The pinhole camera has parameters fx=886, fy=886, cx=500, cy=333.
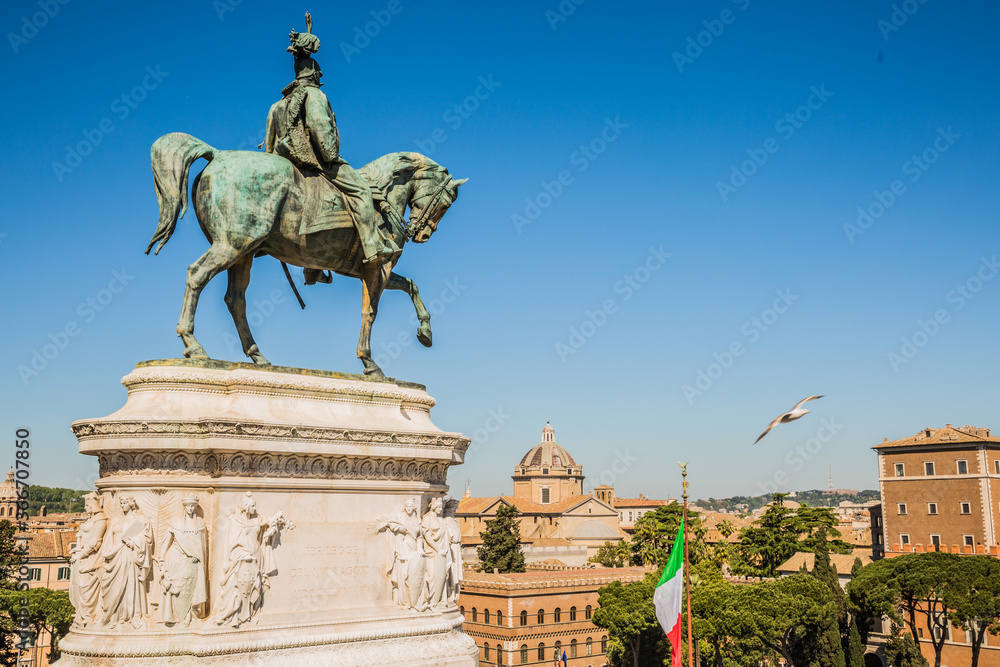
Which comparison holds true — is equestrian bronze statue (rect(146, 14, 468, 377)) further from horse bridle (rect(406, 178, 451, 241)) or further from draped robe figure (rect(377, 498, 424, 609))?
draped robe figure (rect(377, 498, 424, 609))

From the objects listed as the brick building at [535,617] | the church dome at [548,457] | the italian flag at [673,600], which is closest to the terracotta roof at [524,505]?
the church dome at [548,457]

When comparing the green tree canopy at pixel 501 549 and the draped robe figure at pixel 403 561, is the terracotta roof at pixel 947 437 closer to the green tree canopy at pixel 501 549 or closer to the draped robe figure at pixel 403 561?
the green tree canopy at pixel 501 549

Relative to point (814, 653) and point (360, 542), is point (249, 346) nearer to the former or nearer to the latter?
point (360, 542)

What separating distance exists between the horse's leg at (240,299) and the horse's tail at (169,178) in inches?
40.7

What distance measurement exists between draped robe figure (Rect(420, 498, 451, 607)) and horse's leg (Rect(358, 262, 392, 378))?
2.16 m

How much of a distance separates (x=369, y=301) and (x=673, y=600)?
19892mm

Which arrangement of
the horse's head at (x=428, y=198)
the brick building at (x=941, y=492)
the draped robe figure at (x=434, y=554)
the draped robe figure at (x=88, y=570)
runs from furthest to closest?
the brick building at (x=941, y=492) < the horse's head at (x=428, y=198) < the draped robe figure at (x=434, y=554) < the draped robe figure at (x=88, y=570)

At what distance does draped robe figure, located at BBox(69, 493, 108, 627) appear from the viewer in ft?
29.9

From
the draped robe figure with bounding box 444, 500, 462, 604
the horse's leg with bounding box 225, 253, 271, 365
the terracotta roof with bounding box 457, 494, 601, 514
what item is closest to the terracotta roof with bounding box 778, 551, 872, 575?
the terracotta roof with bounding box 457, 494, 601, 514

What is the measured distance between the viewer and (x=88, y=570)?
30.0ft

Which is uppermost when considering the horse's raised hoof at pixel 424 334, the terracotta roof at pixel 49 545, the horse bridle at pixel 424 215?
the horse bridle at pixel 424 215

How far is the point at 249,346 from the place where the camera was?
36.8ft

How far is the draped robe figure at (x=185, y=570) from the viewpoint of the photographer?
9.01 meters

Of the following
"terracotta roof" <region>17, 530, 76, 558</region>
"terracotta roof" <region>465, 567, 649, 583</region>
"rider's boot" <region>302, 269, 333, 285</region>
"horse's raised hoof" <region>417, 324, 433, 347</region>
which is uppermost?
"rider's boot" <region>302, 269, 333, 285</region>
